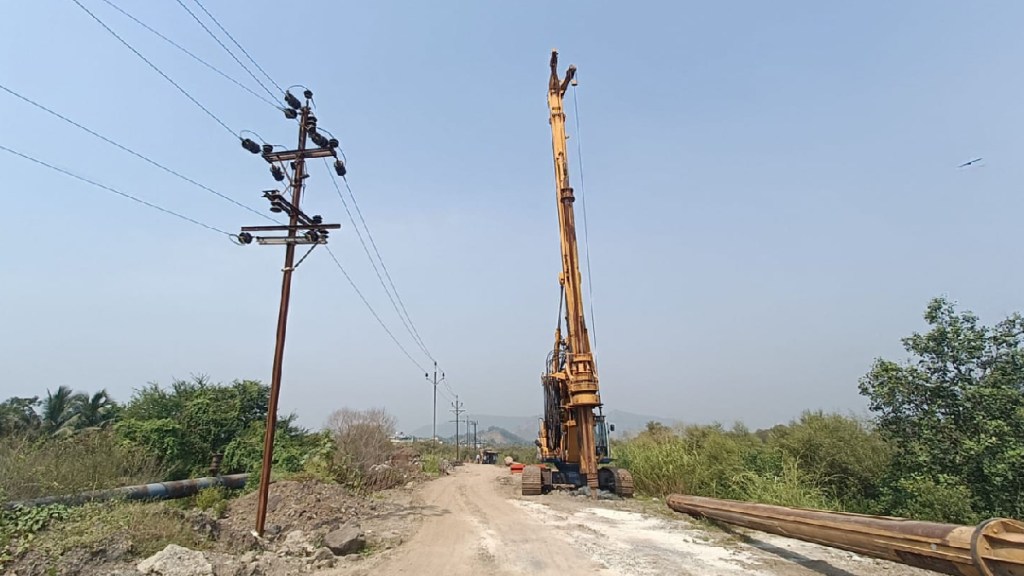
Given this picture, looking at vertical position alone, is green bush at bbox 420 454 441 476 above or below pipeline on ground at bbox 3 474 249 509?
below

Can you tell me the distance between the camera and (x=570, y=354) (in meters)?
18.2

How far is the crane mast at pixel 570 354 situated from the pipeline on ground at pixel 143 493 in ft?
40.7

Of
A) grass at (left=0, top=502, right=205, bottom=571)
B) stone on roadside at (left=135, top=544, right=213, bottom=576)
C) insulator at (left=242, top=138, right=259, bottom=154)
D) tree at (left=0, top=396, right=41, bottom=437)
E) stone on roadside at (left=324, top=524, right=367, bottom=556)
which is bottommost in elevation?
stone on roadside at (left=324, top=524, right=367, bottom=556)

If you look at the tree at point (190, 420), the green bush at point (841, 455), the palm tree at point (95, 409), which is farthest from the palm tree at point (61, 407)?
the green bush at point (841, 455)

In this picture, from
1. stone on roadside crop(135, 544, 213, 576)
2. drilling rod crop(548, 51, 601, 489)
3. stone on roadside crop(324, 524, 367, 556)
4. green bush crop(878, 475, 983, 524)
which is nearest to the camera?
stone on roadside crop(135, 544, 213, 576)

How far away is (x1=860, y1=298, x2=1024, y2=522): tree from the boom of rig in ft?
26.7

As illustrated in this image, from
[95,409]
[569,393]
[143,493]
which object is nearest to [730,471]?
[569,393]

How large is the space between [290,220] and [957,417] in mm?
16855

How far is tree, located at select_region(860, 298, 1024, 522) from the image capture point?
952 cm

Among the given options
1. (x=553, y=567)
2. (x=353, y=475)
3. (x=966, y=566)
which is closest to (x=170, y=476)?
(x=353, y=475)

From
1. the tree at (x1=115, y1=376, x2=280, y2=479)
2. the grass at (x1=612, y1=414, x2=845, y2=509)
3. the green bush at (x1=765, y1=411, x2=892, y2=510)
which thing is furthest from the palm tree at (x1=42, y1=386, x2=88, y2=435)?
the green bush at (x1=765, y1=411, x2=892, y2=510)

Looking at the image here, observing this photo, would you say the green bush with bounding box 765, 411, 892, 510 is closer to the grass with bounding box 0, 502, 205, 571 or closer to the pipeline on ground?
the grass with bounding box 0, 502, 205, 571

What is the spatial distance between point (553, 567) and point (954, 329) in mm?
10356

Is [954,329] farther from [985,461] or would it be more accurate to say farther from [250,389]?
[250,389]
